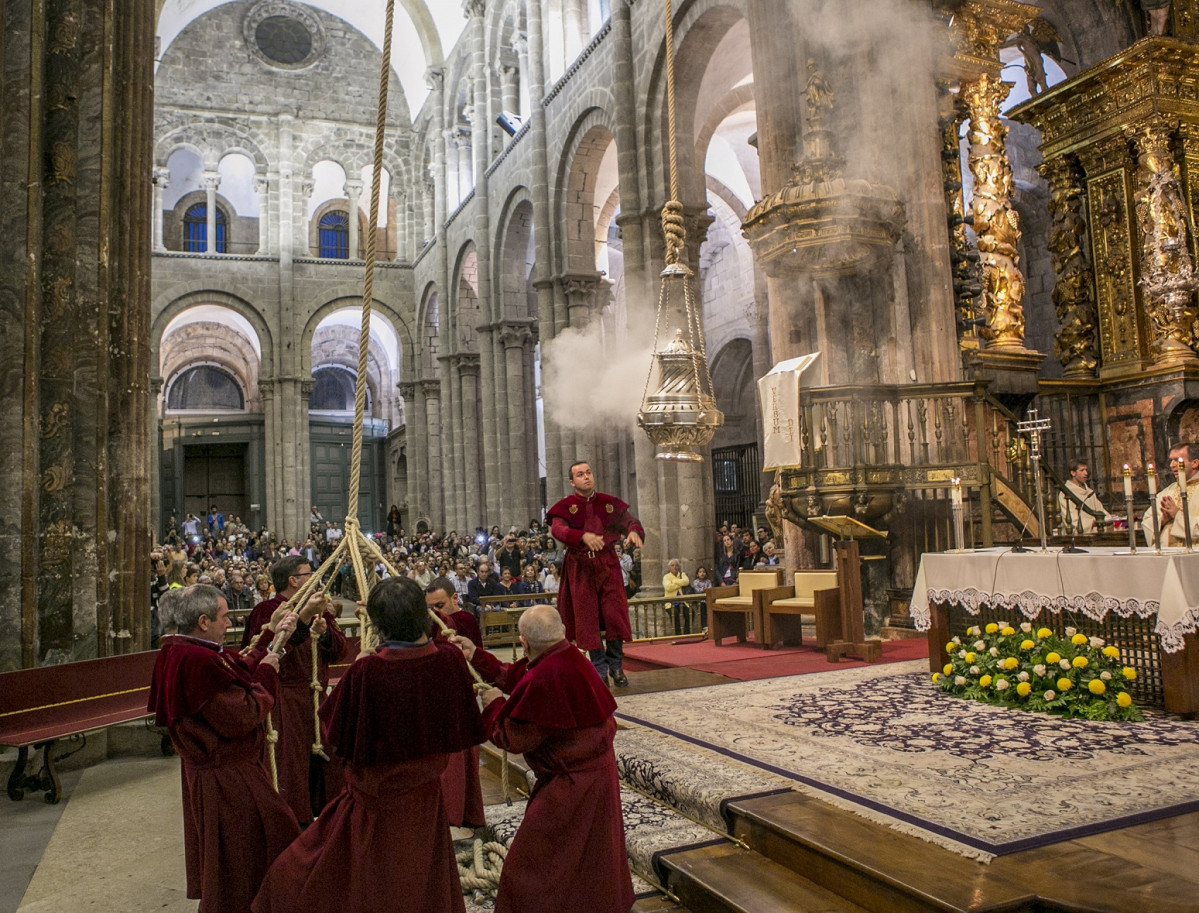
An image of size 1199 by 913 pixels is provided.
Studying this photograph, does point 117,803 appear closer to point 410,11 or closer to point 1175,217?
point 1175,217

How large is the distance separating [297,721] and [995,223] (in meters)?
8.58

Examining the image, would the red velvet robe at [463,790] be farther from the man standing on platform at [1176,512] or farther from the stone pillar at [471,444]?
the stone pillar at [471,444]

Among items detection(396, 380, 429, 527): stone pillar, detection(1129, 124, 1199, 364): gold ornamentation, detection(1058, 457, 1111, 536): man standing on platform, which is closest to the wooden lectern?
detection(1058, 457, 1111, 536): man standing on platform

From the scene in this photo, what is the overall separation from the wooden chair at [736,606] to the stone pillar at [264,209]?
74.6ft

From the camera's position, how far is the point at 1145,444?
10453mm

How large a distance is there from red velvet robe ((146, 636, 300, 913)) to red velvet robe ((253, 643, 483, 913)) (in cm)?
35

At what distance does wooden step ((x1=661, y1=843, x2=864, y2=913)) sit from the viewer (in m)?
3.10

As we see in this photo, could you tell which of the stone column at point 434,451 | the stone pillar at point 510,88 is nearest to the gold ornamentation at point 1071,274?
the stone pillar at point 510,88

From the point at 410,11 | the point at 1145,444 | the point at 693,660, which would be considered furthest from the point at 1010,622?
the point at 410,11

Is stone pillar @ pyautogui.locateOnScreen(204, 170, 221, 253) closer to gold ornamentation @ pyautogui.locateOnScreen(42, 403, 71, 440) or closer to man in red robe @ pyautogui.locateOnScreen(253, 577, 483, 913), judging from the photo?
gold ornamentation @ pyautogui.locateOnScreen(42, 403, 71, 440)

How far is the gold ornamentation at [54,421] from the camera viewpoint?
626cm

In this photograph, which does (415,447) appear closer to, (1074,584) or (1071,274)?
(1071,274)

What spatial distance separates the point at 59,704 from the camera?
5777mm

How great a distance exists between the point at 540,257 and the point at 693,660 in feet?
37.4
